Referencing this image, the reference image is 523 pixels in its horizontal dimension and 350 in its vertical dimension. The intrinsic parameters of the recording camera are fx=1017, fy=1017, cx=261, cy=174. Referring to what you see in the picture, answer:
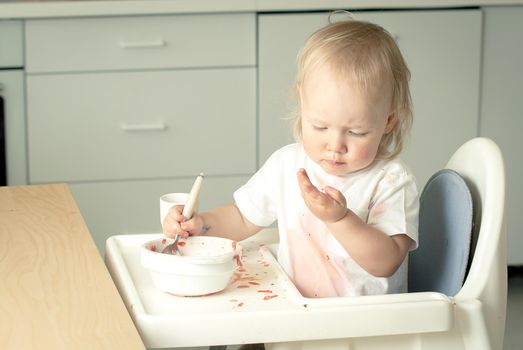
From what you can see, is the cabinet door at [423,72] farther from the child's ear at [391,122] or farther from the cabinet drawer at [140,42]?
the child's ear at [391,122]

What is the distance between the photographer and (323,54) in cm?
142

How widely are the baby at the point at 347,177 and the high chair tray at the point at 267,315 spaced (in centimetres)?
12

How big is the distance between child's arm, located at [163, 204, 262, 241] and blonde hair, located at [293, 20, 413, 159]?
0.24 m

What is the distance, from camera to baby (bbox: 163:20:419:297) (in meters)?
1.39

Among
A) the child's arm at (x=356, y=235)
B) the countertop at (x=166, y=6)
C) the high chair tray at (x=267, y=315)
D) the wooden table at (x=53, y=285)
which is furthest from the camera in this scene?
the countertop at (x=166, y=6)

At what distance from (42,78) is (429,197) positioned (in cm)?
156

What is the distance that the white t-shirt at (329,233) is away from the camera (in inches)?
57.2

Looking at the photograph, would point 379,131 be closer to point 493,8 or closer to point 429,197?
point 429,197

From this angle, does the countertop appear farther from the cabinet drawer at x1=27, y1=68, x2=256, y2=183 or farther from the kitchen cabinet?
the cabinet drawer at x1=27, y1=68, x2=256, y2=183

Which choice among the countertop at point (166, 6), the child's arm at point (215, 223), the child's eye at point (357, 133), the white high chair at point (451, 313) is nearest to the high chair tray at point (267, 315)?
the white high chair at point (451, 313)

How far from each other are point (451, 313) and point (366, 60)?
1.23 feet

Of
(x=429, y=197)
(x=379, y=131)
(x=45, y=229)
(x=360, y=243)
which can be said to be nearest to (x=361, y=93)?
(x=379, y=131)

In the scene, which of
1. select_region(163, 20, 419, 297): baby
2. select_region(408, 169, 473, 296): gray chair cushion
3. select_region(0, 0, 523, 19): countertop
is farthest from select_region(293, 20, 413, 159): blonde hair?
select_region(0, 0, 523, 19): countertop

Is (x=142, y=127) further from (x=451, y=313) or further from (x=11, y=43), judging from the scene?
(x=451, y=313)
